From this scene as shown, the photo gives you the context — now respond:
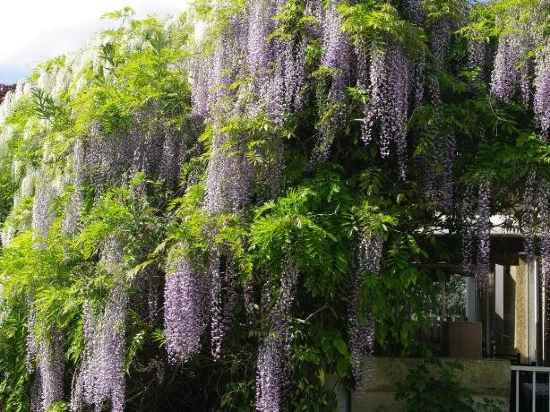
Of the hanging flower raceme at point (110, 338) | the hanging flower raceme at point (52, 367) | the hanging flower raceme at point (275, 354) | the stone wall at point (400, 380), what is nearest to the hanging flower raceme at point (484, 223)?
the stone wall at point (400, 380)

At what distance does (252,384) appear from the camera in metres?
5.16

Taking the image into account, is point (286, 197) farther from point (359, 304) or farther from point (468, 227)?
point (468, 227)

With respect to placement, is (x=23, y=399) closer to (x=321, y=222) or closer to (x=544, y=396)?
(x=321, y=222)

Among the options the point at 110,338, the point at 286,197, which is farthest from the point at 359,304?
the point at 110,338

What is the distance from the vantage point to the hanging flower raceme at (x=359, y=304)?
4680 millimetres

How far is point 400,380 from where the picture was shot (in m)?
5.56

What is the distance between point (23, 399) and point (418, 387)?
3259 millimetres

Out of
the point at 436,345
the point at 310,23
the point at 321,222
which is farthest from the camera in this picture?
the point at 436,345

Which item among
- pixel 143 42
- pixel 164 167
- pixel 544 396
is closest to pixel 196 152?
pixel 164 167

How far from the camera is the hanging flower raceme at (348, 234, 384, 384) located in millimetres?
4680

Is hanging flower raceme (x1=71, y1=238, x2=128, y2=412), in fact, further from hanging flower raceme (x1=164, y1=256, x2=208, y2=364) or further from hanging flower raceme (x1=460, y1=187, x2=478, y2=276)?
hanging flower raceme (x1=460, y1=187, x2=478, y2=276)

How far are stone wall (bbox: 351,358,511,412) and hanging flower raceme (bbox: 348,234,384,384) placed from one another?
551 mm

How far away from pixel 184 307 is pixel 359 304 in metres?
1.10

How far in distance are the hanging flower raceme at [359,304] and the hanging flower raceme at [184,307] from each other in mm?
950
